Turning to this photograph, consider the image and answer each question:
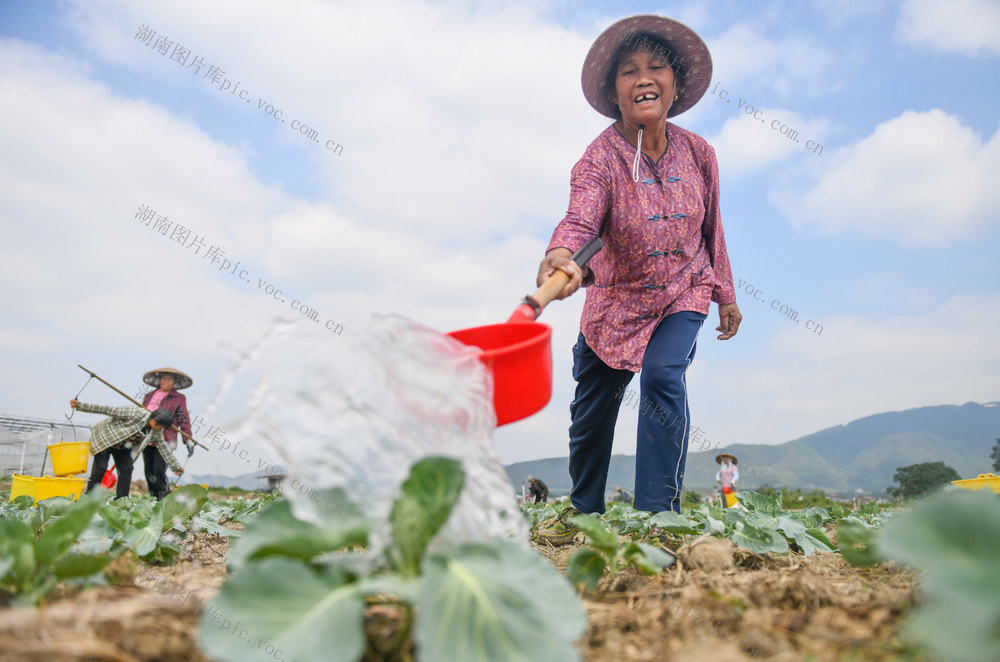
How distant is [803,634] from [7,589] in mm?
1354

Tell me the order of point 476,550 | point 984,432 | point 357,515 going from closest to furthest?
point 476,550 < point 357,515 < point 984,432

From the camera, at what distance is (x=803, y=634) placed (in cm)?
97

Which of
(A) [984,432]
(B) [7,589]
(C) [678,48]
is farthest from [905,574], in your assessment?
(A) [984,432]

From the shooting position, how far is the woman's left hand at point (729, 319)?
3.13m

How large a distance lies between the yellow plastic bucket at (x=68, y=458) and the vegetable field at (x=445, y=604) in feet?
21.7

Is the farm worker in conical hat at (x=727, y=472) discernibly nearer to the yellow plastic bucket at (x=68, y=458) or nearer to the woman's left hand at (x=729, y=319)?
the woman's left hand at (x=729, y=319)

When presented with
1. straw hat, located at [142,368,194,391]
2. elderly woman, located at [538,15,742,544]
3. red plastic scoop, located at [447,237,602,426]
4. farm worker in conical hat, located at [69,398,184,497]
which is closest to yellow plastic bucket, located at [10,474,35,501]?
farm worker in conical hat, located at [69,398,184,497]

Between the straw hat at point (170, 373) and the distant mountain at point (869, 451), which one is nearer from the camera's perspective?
the straw hat at point (170, 373)

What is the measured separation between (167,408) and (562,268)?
693 cm

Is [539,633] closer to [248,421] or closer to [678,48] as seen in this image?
[248,421]

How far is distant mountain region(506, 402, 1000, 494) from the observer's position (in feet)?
386

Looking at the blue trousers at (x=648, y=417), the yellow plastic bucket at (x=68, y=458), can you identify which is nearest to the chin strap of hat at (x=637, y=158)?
the blue trousers at (x=648, y=417)

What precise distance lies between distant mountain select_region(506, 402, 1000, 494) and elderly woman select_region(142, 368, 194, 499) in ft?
316

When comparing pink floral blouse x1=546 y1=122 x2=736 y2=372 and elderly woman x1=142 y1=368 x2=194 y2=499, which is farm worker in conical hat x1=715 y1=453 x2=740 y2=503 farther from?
pink floral blouse x1=546 y1=122 x2=736 y2=372
